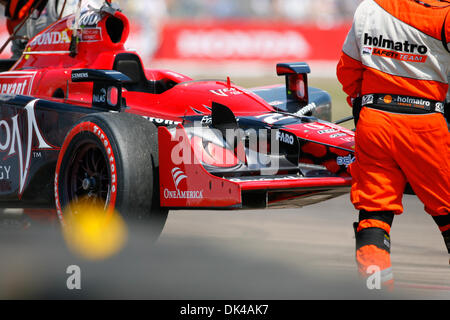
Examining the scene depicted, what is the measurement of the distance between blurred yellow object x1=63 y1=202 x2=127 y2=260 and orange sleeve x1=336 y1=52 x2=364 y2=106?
1510 millimetres

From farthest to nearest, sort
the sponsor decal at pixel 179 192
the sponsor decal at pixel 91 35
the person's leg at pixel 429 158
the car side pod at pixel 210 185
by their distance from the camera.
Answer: the sponsor decal at pixel 91 35 → the sponsor decal at pixel 179 192 → the car side pod at pixel 210 185 → the person's leg at pixel 429 158

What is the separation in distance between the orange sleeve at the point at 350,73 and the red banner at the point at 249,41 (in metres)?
16.3

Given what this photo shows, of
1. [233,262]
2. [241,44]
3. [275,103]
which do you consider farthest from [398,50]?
[241,44]

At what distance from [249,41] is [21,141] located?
16.5 metres

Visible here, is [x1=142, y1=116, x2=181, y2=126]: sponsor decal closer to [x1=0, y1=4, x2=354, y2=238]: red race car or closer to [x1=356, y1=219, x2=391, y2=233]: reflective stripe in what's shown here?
[x1=0, y1=4, x2=354, y2=238]: red race car

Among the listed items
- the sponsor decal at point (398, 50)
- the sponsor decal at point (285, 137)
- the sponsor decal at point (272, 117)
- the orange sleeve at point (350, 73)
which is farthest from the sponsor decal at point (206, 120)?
the sponsor decal at point (398, 50)

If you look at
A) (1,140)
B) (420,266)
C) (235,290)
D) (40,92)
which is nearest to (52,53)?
→ (40,92)

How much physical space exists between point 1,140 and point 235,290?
2.35 metres

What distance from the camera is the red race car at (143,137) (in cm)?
480

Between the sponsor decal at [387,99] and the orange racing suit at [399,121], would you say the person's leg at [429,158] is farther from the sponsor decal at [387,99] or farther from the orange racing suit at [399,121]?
the sponsor decal at [387,99]

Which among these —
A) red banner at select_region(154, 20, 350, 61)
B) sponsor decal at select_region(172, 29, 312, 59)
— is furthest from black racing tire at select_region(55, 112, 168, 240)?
sponsor decal at select_region(172, 29, 312, 59)

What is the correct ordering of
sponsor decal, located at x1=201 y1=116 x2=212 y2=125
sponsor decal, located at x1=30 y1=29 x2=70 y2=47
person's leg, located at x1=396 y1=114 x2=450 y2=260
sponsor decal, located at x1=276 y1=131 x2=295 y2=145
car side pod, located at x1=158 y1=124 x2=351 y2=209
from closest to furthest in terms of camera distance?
person's leg, located at x1=396 y1=114 x2=450 y2=260, car side pod, located at x1=158 y1=124 x2=351 y2=209, sponsor decal, located at x1=276 y1=131 x2=295 y2=145, sponsor decal, located at x1=201 y1=116 x2=212 y2=125, sponsor decal, located at x1=30 y1=29 x2=70 y2=47

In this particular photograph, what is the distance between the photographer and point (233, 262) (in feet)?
17.4

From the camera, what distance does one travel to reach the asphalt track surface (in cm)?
450
